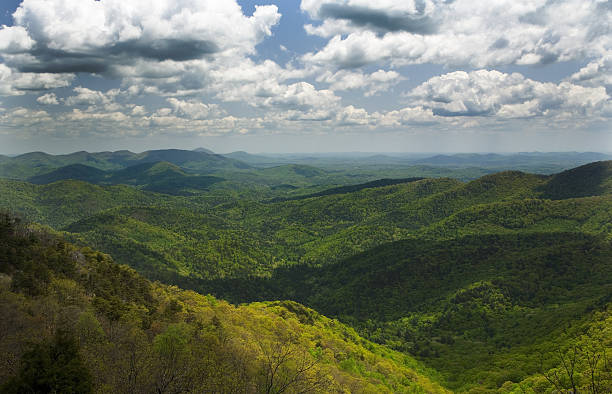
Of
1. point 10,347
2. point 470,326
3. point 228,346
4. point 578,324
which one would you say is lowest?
point 470,326

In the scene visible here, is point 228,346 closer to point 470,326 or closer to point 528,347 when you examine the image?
point 528,347

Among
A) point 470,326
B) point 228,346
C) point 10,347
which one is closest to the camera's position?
point 10,347

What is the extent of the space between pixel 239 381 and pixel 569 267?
220675mm

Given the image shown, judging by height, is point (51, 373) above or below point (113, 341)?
above

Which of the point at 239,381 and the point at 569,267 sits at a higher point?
the point at 239,381

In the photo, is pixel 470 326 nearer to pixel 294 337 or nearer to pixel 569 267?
pixel 569 267

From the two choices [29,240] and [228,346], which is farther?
[29,240]

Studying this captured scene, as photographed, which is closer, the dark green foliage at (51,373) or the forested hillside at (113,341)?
the dark green foliage at (51,373)

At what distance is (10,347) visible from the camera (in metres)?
32.3

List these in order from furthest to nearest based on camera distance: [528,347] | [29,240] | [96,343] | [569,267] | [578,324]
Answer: [569,267] → [528,347] → [578,324] → [29,240] → [96,343]

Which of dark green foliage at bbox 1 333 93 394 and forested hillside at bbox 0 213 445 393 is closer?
dark green foliage at bbox 1 333 93 394

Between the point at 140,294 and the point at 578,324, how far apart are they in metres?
146

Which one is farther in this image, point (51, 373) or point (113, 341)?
point (113, 341)

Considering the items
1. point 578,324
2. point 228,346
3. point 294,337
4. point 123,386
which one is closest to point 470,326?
point 578,324
